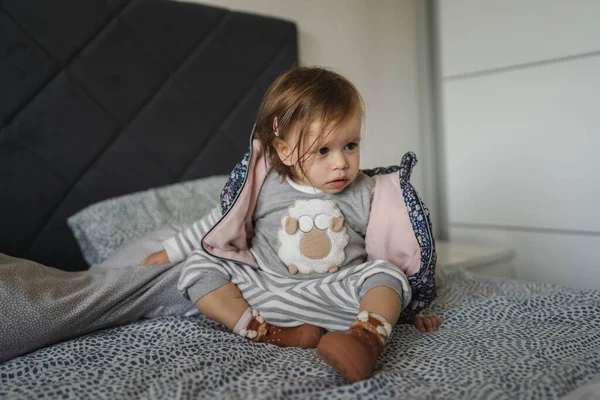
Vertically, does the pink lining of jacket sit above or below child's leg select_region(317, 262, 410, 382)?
above

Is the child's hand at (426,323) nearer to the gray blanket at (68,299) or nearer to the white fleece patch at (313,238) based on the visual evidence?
the white fleece patch at (313,238)

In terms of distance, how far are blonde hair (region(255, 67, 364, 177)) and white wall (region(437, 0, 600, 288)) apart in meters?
1.37

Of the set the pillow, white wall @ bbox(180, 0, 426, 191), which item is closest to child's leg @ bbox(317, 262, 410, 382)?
the pillow

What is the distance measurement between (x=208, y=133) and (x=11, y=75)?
0.72 m

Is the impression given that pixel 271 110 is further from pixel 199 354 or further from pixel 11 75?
pixel 11 75

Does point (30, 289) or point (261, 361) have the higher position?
point (30, 289)

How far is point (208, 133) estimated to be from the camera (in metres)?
2.03

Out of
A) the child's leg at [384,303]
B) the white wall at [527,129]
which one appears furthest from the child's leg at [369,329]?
the white wall at [527,129]

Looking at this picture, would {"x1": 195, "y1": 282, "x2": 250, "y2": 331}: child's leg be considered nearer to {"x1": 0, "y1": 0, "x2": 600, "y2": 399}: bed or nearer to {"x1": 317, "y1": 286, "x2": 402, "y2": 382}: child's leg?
{"x1": 0, "y1": 0, "x2": 600, "y2": 399}: bed

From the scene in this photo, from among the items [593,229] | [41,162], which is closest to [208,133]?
[41,162]

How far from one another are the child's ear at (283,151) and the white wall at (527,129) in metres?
1.49

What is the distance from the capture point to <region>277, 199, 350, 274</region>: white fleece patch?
47.5 inches

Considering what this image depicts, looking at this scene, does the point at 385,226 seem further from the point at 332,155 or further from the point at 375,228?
the point at 332,155

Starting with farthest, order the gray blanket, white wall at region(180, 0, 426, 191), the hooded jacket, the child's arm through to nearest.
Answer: white wall at region(180, 0, 426, 191) < the child's arm < the hooded jacket < the gray blanket
